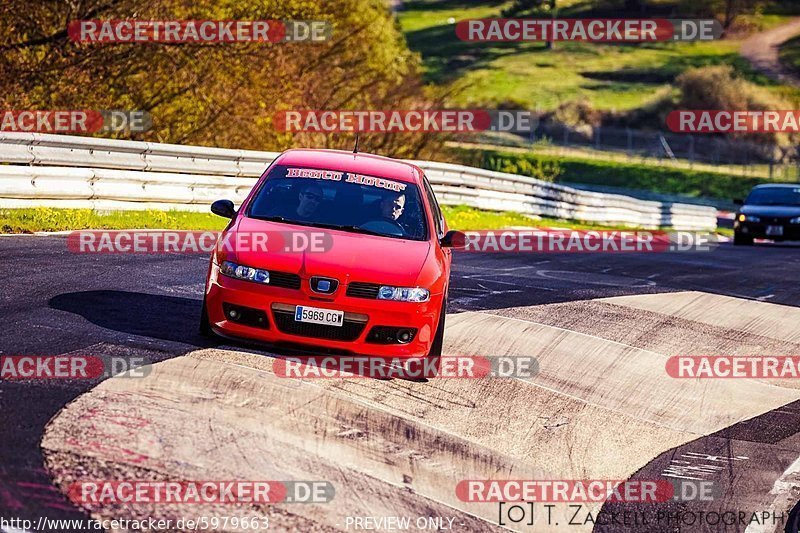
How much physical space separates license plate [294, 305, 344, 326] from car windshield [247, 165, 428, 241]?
1.09 m

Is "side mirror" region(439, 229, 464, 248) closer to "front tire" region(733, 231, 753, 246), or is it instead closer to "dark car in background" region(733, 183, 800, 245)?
"dark car in background" region(733, 183, 800, 245)

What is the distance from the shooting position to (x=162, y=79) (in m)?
25.6

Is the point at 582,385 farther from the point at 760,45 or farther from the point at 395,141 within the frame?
the point at 760,45

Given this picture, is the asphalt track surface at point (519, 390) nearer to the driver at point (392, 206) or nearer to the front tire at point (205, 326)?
the front tire at point (205, 326)

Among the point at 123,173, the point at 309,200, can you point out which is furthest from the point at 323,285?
the point at 123,173

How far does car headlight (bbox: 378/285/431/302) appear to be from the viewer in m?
8.48

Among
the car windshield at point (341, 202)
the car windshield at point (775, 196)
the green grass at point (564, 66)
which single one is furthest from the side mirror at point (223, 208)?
the green grass at point (564, 66)

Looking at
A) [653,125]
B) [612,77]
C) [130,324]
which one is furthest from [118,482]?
[612,77]

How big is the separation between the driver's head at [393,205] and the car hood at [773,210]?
20300mm

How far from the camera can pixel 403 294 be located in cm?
854

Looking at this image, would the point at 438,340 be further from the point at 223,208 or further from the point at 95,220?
the point at 95,220

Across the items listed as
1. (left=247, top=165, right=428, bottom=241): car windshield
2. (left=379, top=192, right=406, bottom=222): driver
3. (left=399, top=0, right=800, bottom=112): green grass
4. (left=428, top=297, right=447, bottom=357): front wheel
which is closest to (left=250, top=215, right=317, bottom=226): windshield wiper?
(left=247, top=165, right=428, bottom=241): car windshield

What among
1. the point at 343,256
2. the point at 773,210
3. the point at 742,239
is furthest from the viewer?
the point at 742,239

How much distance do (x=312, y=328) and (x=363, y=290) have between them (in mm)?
454
